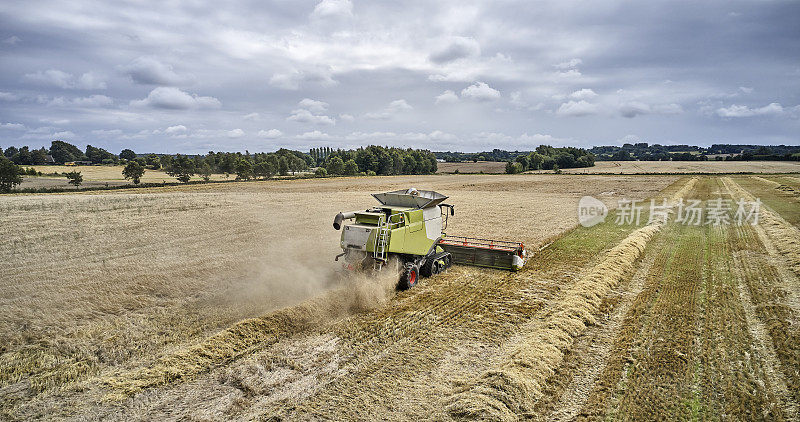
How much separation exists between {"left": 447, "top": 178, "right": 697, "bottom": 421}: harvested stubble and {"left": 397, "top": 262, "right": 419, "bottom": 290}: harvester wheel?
3.84 metres

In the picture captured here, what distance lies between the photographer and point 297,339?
9.01 m

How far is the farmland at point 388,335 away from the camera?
6750 mm

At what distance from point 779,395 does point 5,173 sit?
67091 mm

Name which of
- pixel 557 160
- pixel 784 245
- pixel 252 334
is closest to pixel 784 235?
pixel 784 245

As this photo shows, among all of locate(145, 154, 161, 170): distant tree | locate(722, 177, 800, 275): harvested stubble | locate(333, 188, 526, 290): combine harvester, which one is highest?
locate(145, 154, 161, 170): distant tree

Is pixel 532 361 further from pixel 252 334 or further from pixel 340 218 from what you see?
pixel 340 218

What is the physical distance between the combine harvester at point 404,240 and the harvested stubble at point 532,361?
10.8ft

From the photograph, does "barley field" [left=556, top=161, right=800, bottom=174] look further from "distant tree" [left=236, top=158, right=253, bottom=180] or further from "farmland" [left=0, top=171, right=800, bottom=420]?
"farmland" [left=0, top=171, right=800, bottom=420]

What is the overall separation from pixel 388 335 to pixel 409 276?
131 inches

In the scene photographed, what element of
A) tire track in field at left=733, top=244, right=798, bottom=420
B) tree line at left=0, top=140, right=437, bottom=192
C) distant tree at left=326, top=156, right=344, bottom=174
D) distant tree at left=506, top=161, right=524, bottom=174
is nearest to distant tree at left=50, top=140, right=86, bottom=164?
tree line at left=0, top=140, right=437, bottom=192

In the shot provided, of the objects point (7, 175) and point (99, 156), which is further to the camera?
point (99, 156)

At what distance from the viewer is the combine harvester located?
11.8 metres

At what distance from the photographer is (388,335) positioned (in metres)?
9.30

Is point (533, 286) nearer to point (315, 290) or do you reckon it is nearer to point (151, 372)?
point (315, 290)
